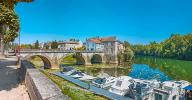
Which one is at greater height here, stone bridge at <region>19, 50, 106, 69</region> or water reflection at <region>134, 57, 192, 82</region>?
stone bridge at <region>19, 50, 106, 69</region>

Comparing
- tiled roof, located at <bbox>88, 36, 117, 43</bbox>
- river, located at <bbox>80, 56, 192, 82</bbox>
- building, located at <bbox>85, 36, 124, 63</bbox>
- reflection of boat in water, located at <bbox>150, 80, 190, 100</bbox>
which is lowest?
river, located at <bbox>80, 56, 192, 82</bbox>

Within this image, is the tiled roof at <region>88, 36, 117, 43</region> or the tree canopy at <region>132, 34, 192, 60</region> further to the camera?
the tree canopy at <region>132, 34, 192, 60</region>

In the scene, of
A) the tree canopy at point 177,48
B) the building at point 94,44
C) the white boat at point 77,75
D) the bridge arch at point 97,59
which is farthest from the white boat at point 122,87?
the tree canopy at point 177,48

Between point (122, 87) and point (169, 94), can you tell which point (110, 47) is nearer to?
point (122, 87)

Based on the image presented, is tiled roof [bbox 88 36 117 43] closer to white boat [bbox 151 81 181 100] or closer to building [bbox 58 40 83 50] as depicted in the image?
building [bbox 58 40 83 50]

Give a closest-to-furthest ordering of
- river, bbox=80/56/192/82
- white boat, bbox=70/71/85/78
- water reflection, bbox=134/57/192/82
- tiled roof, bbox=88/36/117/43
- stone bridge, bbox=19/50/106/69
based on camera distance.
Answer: white boat, bbox=70/71/85/78 → river, bbox=80/56/192/82 → water reflection, bbox=134/57/192/82 → stone bridge, bbox=19/50/106/69 → tiled roof, bbox=88/36/117/43

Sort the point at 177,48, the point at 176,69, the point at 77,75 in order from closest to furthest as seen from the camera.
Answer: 1. the point at 77,75
2. the point at 176,69
3. the point at 177,48

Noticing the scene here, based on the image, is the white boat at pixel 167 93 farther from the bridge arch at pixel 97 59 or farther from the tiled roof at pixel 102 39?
the tiled roof at pixel 102 39

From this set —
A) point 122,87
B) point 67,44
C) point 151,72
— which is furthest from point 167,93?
point 67,44

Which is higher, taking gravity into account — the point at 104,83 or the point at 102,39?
the point at 102,39

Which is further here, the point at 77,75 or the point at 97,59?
the point at 97,59

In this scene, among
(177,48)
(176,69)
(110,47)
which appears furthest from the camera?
(177,48)

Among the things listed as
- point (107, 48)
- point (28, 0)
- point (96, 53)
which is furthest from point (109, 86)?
point (107, 48)

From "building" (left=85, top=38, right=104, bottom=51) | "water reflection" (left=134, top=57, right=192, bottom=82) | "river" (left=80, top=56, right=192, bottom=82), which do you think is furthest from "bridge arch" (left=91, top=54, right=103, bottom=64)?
"building" (left=85, top=38, right=104, bottom=51)
